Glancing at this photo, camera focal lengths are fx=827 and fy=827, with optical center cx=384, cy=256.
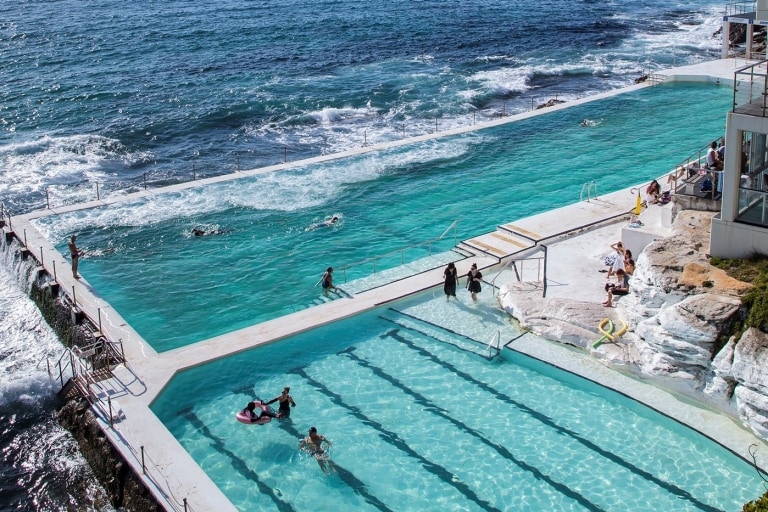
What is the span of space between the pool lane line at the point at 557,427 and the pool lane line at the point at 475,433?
129 cm

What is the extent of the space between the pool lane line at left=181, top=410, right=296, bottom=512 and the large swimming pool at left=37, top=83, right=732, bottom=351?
152 inches

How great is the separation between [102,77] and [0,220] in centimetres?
3132

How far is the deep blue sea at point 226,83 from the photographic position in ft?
79.1

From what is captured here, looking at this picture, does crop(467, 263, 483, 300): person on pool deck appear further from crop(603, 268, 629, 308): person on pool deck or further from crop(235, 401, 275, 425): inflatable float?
crop(235, 401, 275, 425): inflatable float

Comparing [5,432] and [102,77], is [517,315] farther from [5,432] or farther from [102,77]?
[102,77]

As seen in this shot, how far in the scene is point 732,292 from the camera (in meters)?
17.9

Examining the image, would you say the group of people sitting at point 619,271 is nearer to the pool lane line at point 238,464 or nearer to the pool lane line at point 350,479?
the pool lane line at point 350,479

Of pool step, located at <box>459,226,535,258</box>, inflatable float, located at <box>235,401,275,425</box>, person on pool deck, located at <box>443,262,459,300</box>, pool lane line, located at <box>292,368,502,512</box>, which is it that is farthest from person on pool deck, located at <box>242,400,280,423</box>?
pool step, located at <box>459,226,535,258</box>

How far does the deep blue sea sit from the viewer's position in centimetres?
2411

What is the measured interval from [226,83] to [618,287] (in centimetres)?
4011

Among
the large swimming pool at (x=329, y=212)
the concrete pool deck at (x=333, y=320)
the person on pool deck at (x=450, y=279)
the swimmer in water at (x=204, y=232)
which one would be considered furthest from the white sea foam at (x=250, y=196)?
the person on pool deck at (x=450, y=279)

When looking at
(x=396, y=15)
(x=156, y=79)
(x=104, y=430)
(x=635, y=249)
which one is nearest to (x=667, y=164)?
(x=635, y=249)

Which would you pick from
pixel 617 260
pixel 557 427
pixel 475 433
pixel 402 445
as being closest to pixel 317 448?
pixel 402 445

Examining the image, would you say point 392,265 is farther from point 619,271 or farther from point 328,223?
point 619,271
